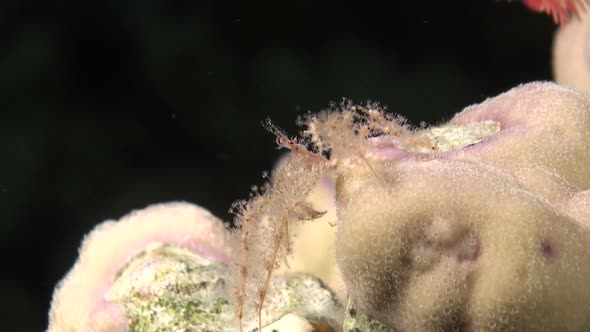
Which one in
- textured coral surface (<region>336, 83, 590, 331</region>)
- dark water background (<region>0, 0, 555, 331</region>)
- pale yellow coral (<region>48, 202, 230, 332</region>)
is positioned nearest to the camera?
textured coral surface (<region>336, 83, 590, 331</region>)

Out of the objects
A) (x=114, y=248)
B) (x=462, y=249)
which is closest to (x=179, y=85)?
(x=114, y=248)

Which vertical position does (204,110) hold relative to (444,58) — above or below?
below

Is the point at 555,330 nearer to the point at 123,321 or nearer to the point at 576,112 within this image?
the point at 576,112

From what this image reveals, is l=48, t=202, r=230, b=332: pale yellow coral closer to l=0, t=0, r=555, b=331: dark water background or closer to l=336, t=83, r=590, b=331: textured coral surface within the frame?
l=0, t=0, r=555, b=331: dark water background

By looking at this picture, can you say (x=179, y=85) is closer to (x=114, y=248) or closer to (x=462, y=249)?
(x=114, y=248)

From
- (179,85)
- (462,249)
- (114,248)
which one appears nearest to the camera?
(462,249)

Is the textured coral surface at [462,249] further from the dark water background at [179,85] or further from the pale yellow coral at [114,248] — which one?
the dark water background at [179,85]

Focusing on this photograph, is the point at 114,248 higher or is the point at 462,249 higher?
the point at 114,248

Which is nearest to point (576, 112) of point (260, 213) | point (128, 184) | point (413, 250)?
point (413, 250)

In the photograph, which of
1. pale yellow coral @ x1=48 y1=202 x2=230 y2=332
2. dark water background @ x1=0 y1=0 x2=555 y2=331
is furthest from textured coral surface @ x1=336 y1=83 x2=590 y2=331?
dark water background @ x1=0 y1=0 x2=555 y2=331
